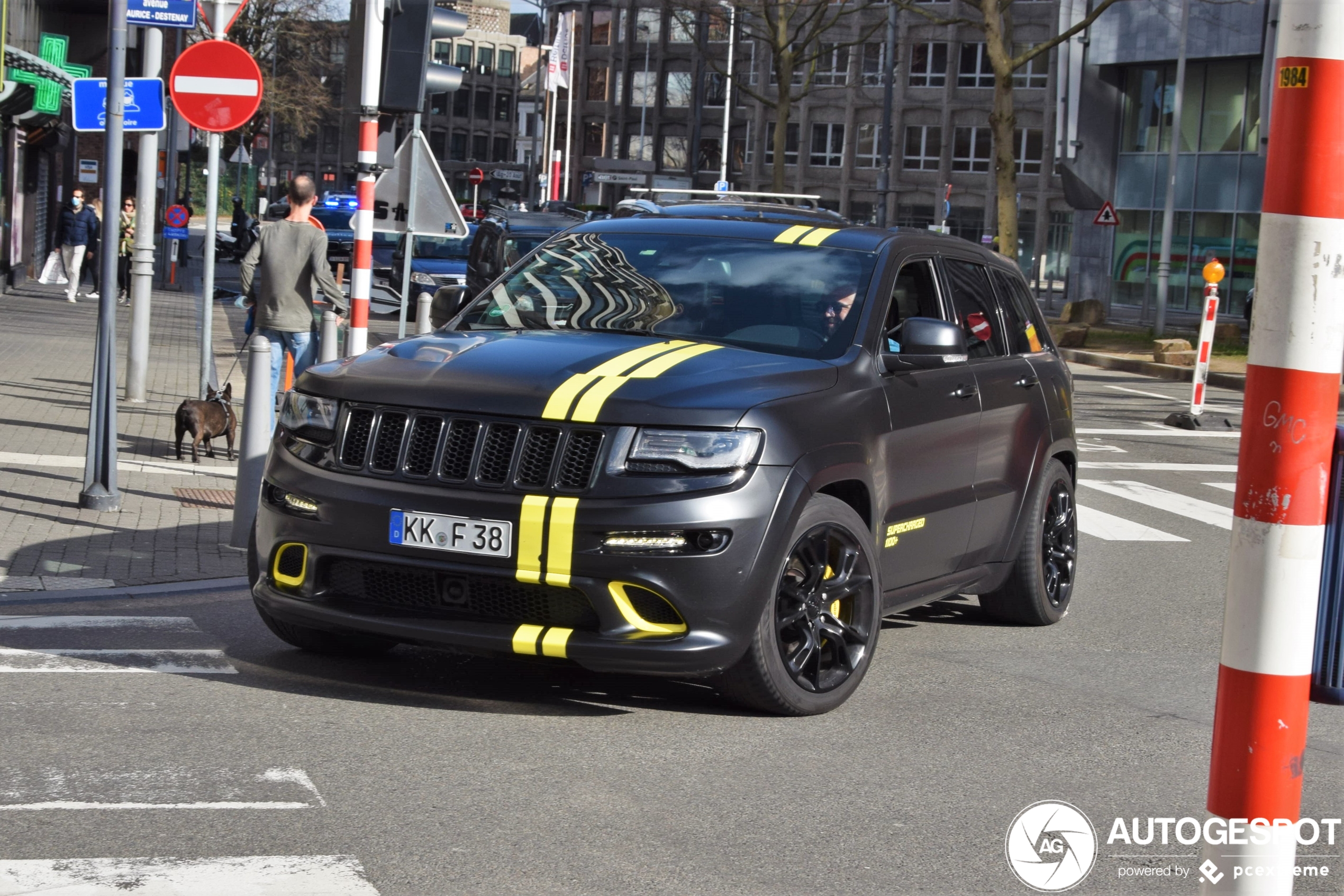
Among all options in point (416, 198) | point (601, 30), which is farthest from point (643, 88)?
point (416, 198)

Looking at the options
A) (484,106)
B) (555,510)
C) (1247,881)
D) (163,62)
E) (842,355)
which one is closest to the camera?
Result: (1247,881)

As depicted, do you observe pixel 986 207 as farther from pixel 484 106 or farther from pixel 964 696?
pixel 964 696

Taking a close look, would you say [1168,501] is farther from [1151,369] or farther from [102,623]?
[1151,369]

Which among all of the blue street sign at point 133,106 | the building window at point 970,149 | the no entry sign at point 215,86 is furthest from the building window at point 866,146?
the no entry sign at point 215,86

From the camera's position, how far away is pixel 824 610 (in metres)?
6.09

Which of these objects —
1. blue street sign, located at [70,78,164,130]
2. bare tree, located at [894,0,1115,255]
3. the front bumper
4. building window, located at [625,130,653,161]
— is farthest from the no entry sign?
building window, located at [625,130,653,161]

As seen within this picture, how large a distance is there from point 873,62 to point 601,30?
24611mm

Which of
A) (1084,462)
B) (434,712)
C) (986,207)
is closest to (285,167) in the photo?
(986,207)

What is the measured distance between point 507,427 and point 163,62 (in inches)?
2249

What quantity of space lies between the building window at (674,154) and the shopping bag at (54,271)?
64.2 metres

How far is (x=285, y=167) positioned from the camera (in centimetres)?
13812

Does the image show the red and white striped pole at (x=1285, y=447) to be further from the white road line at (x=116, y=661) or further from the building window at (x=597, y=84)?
the building window at (x=597, y=84)

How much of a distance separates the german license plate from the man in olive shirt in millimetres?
6891

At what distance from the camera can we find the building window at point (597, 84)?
340 ft
